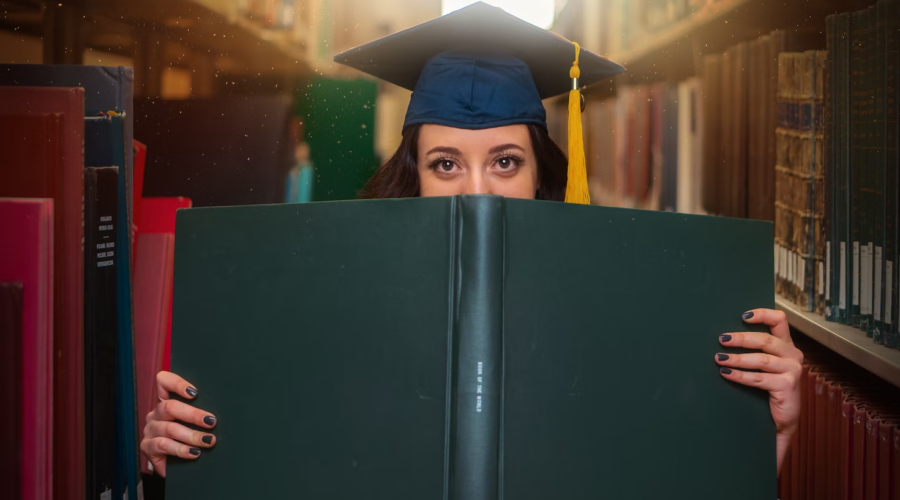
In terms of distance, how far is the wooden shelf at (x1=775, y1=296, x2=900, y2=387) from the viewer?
83 centimetres

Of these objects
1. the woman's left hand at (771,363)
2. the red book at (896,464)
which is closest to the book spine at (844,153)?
the red book at (896,464)

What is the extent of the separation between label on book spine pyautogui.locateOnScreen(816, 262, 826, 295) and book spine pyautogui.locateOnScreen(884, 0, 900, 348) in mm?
232

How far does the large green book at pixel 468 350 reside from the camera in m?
0.55

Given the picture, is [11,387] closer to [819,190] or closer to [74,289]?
[74,289]

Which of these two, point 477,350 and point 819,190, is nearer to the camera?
point 477,350

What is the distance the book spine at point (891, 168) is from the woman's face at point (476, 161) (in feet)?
1.65

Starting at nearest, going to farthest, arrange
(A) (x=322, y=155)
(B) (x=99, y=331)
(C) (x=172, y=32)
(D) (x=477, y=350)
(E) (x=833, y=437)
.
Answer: (D) (x=477, y=350) < (B) (x=99, y=331) < (E) (x=833, y=437) < (C) (x=172, y=32) < (A) (x=322, y=155)

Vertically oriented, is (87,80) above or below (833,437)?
above

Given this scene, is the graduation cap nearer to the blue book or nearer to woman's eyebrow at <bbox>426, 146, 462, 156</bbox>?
woman's eyebrow at <bbox>426, 146, 462, 156</bbox>

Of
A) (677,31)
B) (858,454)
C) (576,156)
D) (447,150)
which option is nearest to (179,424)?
(447,150)

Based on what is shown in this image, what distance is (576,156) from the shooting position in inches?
40.6

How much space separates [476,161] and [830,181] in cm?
57

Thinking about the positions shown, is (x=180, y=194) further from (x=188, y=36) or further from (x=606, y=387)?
(x=606, y=387)

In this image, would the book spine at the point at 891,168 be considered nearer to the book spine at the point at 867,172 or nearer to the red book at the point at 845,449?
the book spine at the point at 867,172
